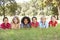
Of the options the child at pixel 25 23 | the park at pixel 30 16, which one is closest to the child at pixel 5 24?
the child at pixel 25 23

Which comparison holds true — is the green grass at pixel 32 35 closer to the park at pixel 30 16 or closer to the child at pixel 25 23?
the park at pixel 30 16

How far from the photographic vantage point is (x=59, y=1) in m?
4.26

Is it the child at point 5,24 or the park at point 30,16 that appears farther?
the child at point 5,24

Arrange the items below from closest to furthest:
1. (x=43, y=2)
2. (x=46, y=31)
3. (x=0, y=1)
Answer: (x=46, y=31)
(x=0, y=1)
(x=43, y=2)

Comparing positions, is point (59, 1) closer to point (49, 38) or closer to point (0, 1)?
point (0, 1)

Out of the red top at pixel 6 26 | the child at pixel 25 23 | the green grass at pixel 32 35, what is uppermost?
the child at pixel 25 23

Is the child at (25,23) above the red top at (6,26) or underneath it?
above

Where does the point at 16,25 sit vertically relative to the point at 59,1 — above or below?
below

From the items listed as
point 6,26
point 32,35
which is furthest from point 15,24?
point 32,35

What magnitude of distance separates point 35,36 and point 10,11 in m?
2.19

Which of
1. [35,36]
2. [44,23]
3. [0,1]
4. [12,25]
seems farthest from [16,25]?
[0,1]

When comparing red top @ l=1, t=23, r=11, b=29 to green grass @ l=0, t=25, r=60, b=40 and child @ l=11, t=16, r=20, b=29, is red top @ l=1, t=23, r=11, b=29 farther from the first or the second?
green grass @ l=0, t=25, r=60, b=40

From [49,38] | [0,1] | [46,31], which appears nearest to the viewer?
[49,38]

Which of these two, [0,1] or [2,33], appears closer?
[2,33]
